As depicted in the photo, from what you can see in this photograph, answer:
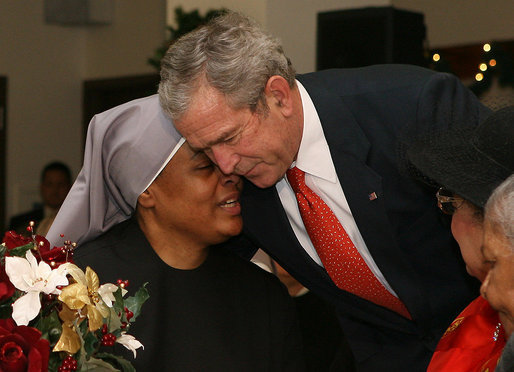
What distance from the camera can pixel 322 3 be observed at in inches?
250

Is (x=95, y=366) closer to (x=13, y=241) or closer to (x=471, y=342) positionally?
(x=13, y=241)

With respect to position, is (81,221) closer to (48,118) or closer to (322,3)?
(322,3)

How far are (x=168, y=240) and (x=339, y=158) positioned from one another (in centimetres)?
59

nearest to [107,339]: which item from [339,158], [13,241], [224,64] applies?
[13,241]

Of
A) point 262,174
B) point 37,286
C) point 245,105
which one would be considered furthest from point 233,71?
point 37,286

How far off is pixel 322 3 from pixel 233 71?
4260 mm

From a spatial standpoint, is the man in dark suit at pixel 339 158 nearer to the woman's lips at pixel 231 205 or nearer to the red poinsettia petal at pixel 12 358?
the woman's lips at pixel 231 205

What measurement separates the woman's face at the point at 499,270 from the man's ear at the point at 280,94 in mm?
840

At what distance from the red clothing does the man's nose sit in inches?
28.6

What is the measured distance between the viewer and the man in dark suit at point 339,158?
7.47ft

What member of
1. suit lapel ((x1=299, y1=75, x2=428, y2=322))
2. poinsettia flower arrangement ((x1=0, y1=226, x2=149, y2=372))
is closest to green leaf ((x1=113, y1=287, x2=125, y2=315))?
poinsettia flower arrangement ((x1=0, y1=226, x2=149, y2=372))

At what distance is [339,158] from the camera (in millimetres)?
2406

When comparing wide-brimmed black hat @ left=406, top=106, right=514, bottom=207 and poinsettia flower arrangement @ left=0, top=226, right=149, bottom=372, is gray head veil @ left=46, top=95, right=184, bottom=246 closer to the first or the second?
poinsettia flower arrangement @ left=0, top=226, right=149, bottom=372

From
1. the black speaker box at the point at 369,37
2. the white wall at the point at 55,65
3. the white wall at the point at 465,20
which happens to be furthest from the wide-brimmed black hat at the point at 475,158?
the white wall at the point at 55,65
